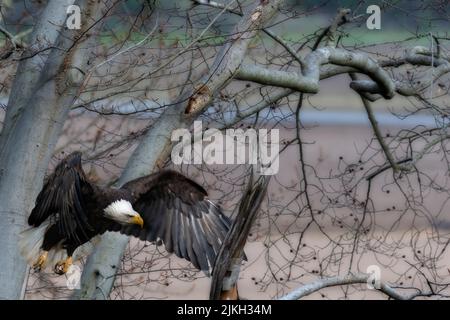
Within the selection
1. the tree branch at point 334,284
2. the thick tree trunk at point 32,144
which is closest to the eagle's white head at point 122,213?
the thick tree trunk at point 32,144

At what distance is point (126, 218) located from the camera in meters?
7.14

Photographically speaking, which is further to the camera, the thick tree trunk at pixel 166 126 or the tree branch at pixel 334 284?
the thick tree trunk at pixel 166 126

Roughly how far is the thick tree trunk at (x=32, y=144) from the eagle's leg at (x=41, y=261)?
1.06 metres

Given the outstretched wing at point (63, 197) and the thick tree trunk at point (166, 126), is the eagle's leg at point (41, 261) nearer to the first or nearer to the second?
the thick tree trunk at point (166, 126)

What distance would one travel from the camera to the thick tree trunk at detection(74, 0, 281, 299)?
251 inches

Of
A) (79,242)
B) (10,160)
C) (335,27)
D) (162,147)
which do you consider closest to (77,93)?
(10,160)

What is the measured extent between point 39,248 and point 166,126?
1.05 meters

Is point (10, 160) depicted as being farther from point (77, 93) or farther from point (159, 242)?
point (159, 242)

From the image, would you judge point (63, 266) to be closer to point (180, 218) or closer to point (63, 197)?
point (180, 218)

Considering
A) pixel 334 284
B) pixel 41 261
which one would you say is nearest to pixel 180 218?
pixel 41 261

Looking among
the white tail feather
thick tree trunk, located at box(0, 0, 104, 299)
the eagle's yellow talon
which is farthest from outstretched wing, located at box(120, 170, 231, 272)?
thick tree trunk, located at box(0, 0, 104, 299)

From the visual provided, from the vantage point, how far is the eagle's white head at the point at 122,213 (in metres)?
7.07

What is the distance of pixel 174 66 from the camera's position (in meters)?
6.84

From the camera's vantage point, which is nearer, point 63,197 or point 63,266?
point 63,197
